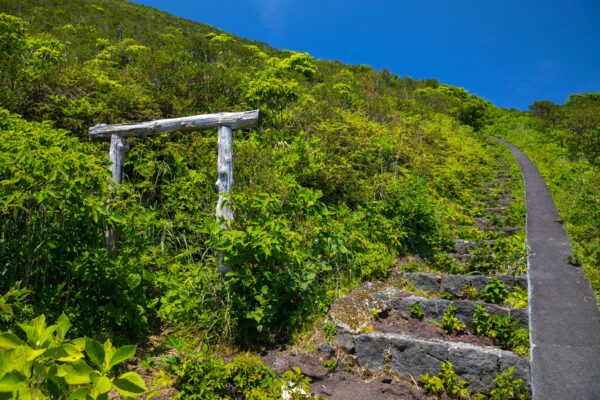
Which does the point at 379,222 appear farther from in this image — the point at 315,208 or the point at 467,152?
the point at 467,152

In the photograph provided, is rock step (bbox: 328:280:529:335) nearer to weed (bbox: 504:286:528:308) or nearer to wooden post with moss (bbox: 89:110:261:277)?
weed (bbox: 504:286:528:308)

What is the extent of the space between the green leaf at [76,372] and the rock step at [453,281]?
5.40 metres

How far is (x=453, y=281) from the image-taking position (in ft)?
19.0

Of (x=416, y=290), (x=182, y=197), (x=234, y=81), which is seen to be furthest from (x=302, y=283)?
(x=234, y=81)

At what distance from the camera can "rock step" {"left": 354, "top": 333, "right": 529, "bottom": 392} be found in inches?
158

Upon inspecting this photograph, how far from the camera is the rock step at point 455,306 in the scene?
15.7 ft

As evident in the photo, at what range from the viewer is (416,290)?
230 inches

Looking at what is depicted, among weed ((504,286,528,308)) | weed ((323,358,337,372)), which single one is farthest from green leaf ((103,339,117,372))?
weed ((504,286,528,308))

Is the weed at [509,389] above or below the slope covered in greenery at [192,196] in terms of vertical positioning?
below

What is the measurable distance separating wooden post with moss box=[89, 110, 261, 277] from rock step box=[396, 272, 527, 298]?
276 centimetres

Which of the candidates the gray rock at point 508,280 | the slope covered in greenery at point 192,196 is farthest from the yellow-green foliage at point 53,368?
the gray rock at point 508,280

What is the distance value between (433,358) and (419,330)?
2.25 feet

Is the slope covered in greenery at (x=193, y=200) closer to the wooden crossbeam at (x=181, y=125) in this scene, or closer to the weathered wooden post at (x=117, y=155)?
the weathered wooden post at (x=117, y=155)

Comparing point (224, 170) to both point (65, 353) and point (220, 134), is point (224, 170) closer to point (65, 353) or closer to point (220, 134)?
point (220, 134)
